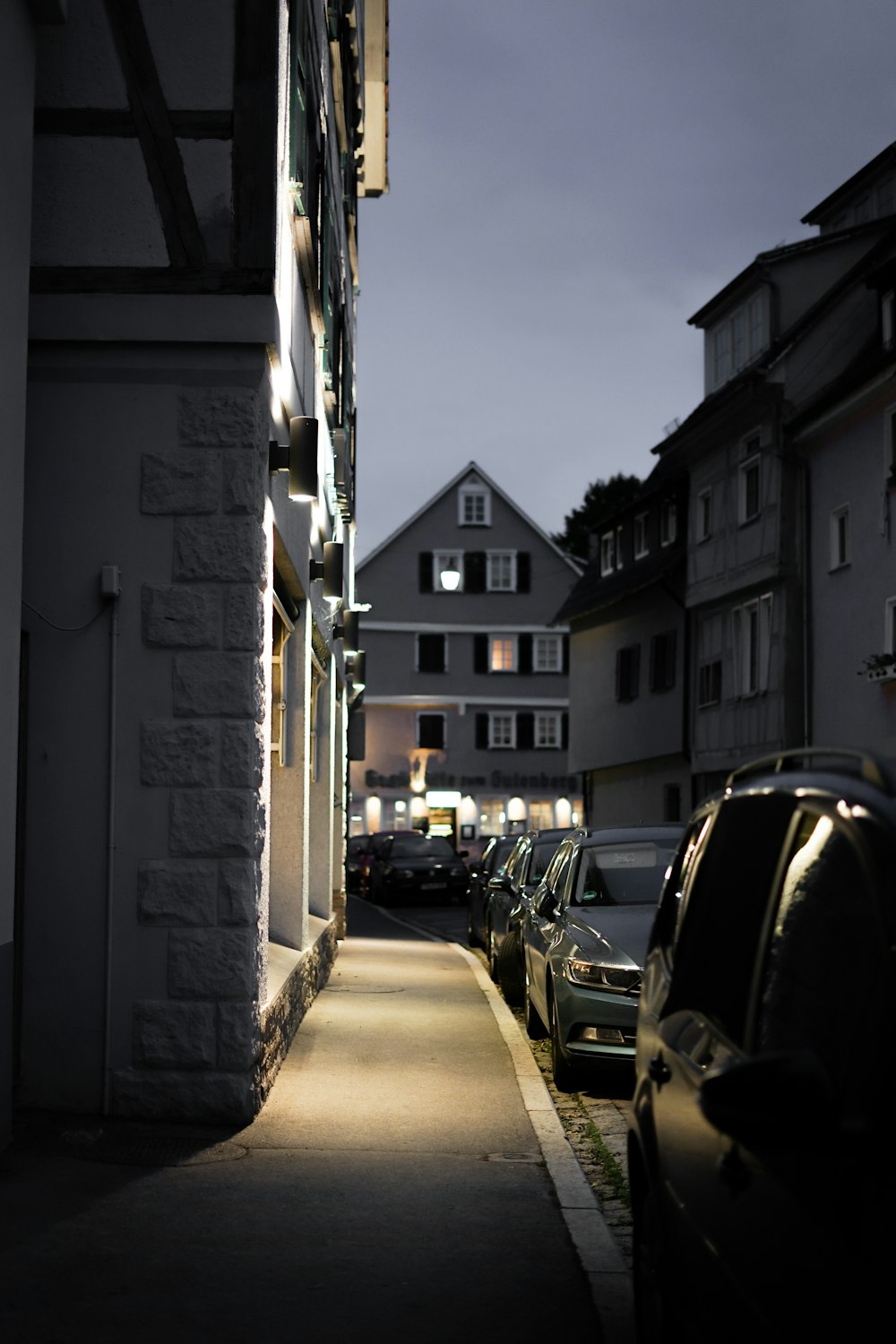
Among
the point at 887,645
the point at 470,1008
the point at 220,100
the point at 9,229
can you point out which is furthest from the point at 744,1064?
the point at 887,645

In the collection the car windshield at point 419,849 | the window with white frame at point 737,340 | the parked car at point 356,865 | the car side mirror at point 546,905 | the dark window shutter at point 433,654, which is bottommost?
the parked car at point 356,865

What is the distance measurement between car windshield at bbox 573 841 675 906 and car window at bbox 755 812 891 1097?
873 cm

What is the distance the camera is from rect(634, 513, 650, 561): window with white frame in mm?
41719

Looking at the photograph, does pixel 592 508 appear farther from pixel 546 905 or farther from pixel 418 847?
pixel 546 905

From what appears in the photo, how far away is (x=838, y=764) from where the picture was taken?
3.80 m

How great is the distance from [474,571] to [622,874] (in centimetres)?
4940

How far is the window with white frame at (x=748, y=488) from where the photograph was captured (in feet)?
110

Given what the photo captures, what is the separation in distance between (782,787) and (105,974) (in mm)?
6299

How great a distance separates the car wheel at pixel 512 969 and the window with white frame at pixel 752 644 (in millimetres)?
16224

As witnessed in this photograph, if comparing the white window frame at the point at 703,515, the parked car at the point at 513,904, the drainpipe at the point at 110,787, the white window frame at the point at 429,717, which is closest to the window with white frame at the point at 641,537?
the white window frame at the point at 703,515

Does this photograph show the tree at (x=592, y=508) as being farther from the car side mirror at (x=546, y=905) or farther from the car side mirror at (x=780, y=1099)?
the car side mirror at (x=780, y=1099)

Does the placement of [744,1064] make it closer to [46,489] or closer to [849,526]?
[46,489]

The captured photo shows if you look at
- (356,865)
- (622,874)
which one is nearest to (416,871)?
(356,865)

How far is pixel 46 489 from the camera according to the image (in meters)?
9.82
